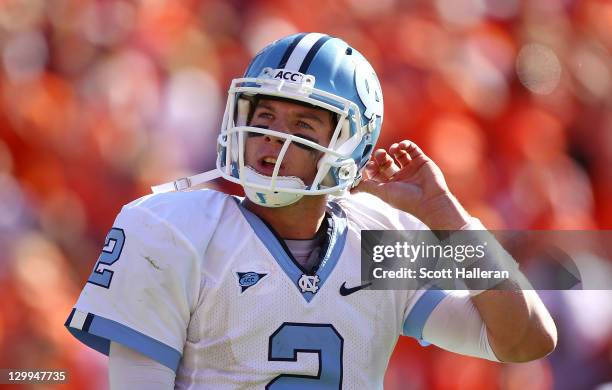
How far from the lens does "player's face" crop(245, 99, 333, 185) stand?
5.14 ft

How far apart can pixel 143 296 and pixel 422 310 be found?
0.48 metres

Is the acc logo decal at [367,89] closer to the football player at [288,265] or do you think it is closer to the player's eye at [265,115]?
the football player at [288,265]

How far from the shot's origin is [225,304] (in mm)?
1463

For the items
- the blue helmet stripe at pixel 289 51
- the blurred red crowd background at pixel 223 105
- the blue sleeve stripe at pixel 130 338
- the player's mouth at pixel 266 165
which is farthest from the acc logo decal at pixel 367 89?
the blurred red crowd background at pixel 223 105

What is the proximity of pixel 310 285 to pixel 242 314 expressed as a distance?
0.39 ft

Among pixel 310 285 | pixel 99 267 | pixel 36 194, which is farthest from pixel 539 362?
pixel 99 267

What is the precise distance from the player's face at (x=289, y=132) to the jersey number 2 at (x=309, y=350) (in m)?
0.24

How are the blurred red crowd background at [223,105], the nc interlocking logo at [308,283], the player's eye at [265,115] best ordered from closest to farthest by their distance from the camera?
the nc interlocking logo at [308,283] < the player's eye at [265,115] < the blurred red crowd background at [223,105]

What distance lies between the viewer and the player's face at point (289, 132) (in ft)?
5.14

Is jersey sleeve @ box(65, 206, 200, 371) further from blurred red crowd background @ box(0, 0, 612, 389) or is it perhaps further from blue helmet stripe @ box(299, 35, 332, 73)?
blurred red crowd background @ box(0, 0, 612, 389)

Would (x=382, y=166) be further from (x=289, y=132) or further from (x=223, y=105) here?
(x=223, y=105)

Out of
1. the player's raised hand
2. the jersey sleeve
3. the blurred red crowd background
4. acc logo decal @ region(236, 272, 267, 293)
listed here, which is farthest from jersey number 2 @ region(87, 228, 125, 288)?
the blurred red crowd background

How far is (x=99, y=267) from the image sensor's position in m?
1.46

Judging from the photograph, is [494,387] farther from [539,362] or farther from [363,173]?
[363,173]
